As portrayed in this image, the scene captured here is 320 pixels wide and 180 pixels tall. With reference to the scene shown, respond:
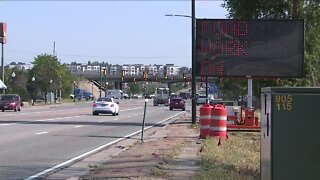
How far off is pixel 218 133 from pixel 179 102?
45860 mm

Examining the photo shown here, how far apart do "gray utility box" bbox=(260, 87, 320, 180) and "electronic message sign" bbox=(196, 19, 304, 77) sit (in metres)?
17.7

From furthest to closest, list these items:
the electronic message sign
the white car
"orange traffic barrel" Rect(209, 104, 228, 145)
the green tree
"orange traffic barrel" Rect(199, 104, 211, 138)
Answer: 1. the green tree
2. the white car
3. the electronic message sign
4. "orange traffic barrel" Rect(199, 104, 211, 138)
5. "orange traffic barrel" Rect(209, 104, 228, 145)

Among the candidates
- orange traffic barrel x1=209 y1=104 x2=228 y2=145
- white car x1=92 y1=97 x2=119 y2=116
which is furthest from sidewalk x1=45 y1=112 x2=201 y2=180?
white car x1=92 y1=97 x2=119 y2=116

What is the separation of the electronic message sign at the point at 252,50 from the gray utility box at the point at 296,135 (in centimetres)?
1774

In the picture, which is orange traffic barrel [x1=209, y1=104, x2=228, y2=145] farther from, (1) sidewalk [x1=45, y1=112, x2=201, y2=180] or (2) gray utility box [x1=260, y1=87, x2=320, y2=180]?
(2) gray utility box [x1=260, y1=87, x2=320, y2=180]

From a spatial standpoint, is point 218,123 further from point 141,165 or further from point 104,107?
point 104,107

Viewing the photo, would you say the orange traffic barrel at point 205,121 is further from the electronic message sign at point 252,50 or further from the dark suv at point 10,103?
the dark suv at point 10,103

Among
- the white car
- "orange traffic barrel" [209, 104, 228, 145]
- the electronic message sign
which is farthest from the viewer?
the white car

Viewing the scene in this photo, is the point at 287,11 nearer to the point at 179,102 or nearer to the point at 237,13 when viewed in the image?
the point at 237,13

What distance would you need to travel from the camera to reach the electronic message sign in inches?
950

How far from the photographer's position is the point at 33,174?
39.4 feet

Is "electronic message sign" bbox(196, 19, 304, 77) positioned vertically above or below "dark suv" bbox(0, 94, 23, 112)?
above

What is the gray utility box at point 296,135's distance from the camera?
6.27 m

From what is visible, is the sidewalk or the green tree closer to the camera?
the sidewalk
